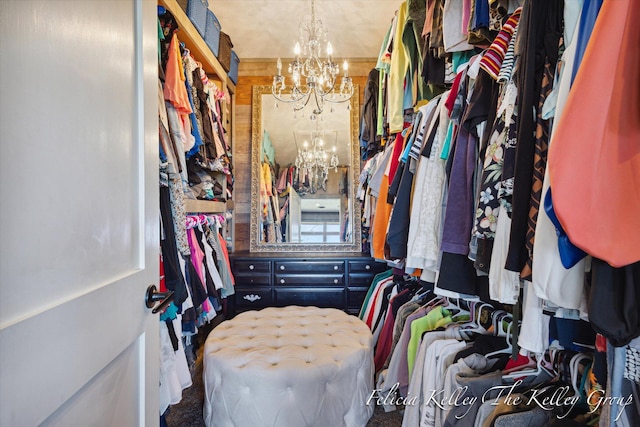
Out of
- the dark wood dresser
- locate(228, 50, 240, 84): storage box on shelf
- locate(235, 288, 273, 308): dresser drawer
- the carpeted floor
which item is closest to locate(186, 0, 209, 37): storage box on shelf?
locate(228, 50, 240, 84): storage box on shelf

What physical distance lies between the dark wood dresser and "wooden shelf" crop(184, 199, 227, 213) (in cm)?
49

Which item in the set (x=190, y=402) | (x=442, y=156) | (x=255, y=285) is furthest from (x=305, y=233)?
(x=442, y=156)

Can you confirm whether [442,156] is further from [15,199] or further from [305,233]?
[305,233]

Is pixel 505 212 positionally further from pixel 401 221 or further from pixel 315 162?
pixel 315 162

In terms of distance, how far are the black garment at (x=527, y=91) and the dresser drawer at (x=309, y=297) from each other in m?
2.13

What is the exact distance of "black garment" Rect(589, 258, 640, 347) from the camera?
0.55m

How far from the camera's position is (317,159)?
318cm

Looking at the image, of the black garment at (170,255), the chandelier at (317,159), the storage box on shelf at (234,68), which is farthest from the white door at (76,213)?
the chandelier at (317,159)

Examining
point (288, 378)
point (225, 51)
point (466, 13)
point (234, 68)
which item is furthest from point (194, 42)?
point (288, 378)

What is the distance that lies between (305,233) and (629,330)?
2691mm

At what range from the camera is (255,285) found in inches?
109

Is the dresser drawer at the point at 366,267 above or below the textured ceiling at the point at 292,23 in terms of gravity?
below

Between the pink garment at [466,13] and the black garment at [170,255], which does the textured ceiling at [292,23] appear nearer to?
the pink garment at [466,13]

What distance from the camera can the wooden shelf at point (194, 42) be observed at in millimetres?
1755
